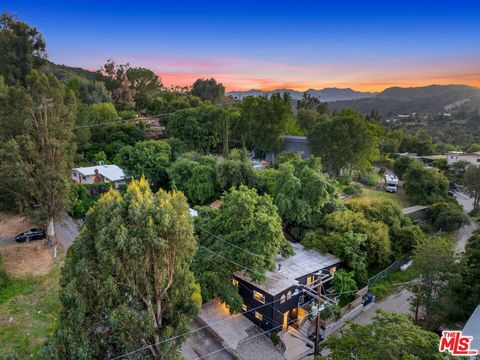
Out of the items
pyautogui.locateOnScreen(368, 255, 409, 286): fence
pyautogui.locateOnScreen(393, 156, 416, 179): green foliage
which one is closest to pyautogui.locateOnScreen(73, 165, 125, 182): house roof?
pyautogui.locateOnScreen(368, 255, 409, 286): fence

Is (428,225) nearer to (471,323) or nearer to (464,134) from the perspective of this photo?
(471,323)

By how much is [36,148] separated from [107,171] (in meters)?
10.9

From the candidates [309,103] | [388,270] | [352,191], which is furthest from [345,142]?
[309,103]

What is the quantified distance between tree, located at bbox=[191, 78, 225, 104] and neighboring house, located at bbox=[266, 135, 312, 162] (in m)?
28.7

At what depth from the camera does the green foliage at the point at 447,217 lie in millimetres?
23547

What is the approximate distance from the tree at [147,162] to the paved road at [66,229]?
6.12 m

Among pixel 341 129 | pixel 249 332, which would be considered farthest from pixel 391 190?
pixel 249 332

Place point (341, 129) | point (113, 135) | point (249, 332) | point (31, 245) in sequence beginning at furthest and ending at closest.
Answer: point (113, 135), point (341, 129), point (31, 245), point (249, 332)

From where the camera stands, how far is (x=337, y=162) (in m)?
29.8

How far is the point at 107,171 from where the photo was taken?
28812 mm

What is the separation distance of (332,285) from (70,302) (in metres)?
12.5

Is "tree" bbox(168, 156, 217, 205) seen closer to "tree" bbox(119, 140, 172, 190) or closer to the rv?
"tree" bbox(119, 140, 172, 190)

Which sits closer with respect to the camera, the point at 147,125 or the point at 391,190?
the point at 391,190

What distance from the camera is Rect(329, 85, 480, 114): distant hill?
10831cm
